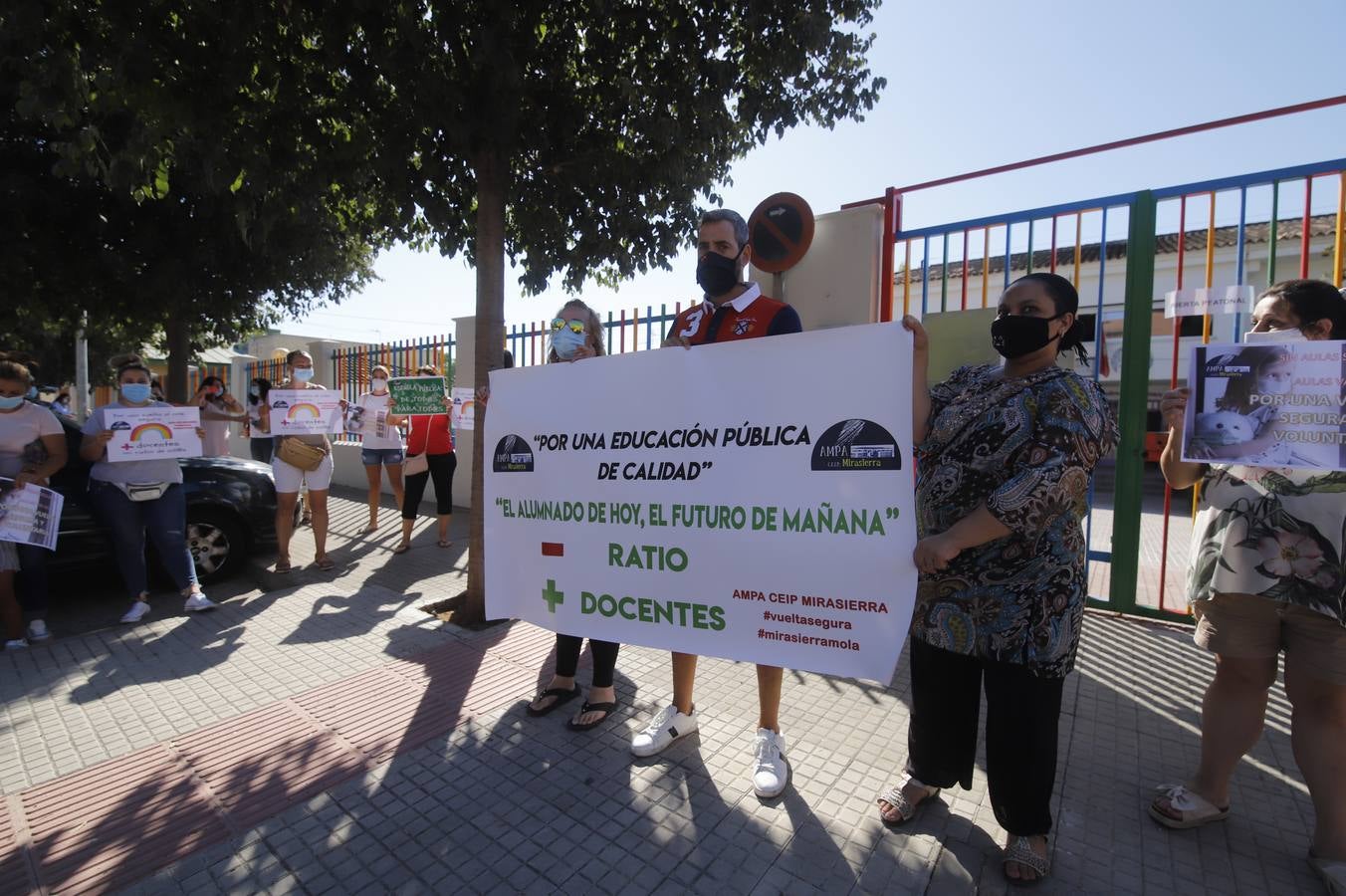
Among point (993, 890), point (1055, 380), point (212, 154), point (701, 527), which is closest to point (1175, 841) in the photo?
point (993, 890)

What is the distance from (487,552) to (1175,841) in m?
2.91

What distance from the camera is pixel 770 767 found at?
269 cm

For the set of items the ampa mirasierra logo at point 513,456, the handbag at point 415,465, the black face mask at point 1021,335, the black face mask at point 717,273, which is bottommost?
the handbag at point 415,465

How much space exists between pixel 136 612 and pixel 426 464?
8.75ft

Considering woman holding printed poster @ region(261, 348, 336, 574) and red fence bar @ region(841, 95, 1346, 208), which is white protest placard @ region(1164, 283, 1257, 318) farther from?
woman holding printed poster @ region(261, 348, 336, 574)

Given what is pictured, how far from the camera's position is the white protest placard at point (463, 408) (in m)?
7.54

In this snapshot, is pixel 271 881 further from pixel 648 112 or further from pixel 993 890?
pixel 648 112

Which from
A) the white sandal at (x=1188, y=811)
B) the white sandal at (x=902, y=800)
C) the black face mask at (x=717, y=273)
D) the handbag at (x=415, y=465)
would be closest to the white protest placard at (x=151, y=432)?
the handbag at (x=415, y=465)

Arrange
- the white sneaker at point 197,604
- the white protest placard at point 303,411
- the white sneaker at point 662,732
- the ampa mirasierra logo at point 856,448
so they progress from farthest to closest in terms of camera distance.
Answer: the white protest placard at point 303,411 < the white sneaker at point 197,604 < the white sneaker at point 662,732 < the ampa mirasierra logo at point 856,448

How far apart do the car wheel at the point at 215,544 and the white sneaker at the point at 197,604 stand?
0.55 m

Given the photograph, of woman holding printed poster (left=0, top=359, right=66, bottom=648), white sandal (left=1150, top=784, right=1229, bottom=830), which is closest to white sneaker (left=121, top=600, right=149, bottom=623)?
woman holding printed poster (left=0, top=359, right=66, bottom=648)

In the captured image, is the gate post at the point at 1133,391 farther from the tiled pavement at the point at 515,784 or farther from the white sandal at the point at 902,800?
the white sandal at the point at 902,800

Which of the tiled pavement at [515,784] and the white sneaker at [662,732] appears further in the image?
the white sneaker at [662,732]

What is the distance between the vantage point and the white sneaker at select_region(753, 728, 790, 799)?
260 cm
